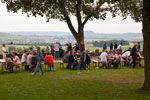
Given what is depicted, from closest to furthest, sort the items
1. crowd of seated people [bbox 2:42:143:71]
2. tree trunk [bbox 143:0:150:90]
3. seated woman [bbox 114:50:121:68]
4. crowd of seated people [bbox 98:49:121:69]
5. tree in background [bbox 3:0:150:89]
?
tree trunk [bbox 143:0:150:90]
crowd of seated people [bbox 2:42:143:71]
crowd of seated people [bbox 98:49:121:69]
seated woman [bbox 114:50:121:68]
tree in background [bbox 3:0:150:89]

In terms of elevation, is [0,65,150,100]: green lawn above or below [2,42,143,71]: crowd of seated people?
below

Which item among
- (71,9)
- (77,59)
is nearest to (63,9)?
(71,9)

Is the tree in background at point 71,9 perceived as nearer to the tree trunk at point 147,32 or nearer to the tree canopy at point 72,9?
the tree canopy at point 72,9

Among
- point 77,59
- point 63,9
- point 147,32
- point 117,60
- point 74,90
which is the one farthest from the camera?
point 63,9

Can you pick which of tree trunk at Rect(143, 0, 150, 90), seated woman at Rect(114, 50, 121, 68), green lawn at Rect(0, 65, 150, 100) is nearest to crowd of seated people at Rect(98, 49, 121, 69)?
seated woman at Rect(114, 50, 121, 68)

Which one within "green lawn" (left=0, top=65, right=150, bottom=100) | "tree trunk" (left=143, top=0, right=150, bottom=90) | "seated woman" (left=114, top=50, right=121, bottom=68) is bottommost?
"green lawn" (left=0, top=65, right=150, bottom=100)

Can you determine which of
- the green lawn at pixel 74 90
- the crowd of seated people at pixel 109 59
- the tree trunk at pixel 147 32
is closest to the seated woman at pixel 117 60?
the crowd of seated people at pixel 109 59

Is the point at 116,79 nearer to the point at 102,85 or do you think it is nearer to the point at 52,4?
the point at 102,85

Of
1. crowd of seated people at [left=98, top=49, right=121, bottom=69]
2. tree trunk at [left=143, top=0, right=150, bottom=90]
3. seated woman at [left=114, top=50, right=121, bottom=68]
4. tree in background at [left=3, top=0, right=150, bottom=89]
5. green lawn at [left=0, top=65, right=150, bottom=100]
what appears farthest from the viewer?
tree in background at [left=3, top=0, right=150, bottom=89]

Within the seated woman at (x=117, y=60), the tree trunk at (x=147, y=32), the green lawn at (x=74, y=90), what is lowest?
the green lawn at (x=74, y=90)

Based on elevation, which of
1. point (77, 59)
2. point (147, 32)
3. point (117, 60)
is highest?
point (147, 32)

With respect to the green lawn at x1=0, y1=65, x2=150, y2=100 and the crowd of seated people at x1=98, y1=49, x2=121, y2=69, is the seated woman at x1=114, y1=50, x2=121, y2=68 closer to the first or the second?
the crowd of seated people at x1=98, y1=49, x2=121, y2=69

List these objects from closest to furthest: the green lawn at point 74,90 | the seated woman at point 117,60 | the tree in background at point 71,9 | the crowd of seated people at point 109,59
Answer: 1. the green lawn at point 74,90
2. the crowd of seated people at point 109,59
3. the seated woman at point 117,60
4. the tree in background at point 71,9

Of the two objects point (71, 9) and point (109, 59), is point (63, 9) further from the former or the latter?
point (109, 59)
